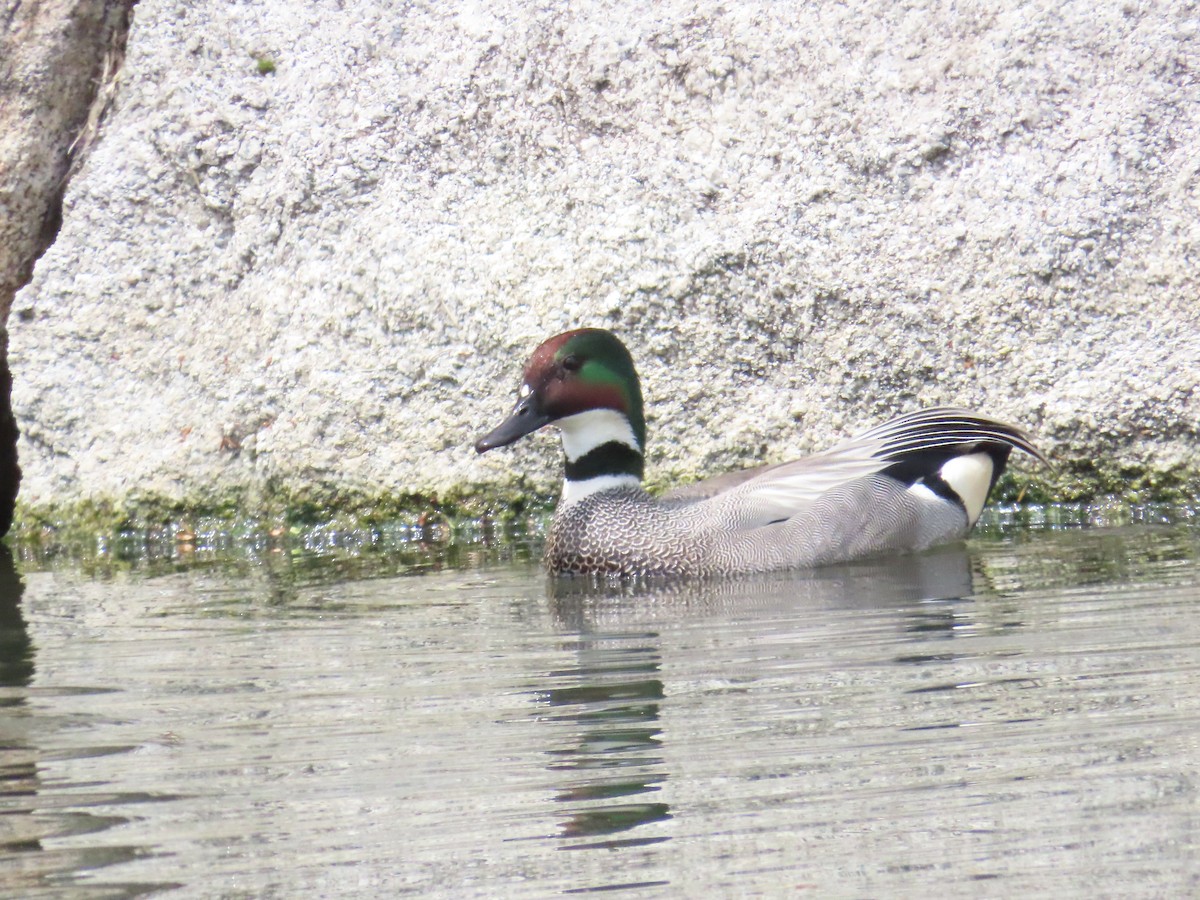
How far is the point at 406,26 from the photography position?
7.90 metres

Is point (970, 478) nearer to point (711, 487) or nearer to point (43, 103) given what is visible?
point (711, 487)

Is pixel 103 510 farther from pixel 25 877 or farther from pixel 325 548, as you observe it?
pixel 25 877

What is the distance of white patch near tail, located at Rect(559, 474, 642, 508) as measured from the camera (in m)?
6.04

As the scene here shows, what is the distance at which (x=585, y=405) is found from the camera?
6113mm

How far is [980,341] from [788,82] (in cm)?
140

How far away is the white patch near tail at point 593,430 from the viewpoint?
20.2ft

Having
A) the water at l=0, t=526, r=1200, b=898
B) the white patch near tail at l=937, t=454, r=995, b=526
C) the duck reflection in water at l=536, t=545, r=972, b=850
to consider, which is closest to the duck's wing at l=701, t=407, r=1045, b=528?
the white patch near tail at l=937, t=454, r=995, b=526

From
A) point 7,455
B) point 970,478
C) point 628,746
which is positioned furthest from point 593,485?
point 7,455

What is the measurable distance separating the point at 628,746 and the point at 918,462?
3.50 metres

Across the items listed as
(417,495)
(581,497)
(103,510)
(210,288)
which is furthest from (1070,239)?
(103,510)

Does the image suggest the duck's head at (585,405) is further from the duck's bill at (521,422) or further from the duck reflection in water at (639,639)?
the duck reflection in water at (639,639)

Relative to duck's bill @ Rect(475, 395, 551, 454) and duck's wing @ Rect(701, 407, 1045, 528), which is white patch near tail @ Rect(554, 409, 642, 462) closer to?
duck's bill @ Rect(475, 395, 551, 454)

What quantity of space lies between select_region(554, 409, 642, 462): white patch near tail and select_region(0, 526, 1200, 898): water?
1.19 meters

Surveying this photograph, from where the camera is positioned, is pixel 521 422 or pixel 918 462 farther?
pixel 918 462
